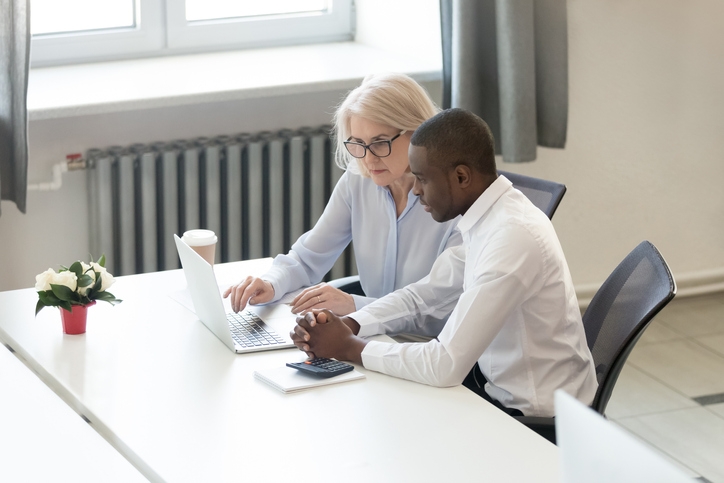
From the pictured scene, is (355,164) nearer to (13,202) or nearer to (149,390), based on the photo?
(149,390)

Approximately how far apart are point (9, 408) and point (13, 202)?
1.52m

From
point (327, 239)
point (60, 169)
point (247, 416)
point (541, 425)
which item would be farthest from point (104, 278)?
point (60, 169)

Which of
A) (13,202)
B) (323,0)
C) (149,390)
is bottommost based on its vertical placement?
(149,390)

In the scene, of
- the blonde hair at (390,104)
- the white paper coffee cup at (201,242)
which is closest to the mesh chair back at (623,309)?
the blonde hair at (390,104)

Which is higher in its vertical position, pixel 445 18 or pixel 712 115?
pixel 445 18

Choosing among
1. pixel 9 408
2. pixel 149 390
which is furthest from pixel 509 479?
pixel 9 408

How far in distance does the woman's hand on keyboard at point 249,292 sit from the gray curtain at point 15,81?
101cm

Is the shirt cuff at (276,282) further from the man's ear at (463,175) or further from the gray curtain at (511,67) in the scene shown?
the gray curtain at (511,67)

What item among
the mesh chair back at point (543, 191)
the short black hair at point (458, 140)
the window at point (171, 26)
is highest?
the window at point (171, 26)

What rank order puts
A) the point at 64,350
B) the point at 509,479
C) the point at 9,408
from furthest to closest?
the point at 64,350 < the point at 9,408 < the point at 509,479

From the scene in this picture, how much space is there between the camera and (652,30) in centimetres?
375

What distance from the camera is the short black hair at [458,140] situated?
1812 millimetres

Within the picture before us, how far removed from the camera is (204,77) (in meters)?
3.27

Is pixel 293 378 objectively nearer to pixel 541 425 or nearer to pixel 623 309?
pixel 541 425
